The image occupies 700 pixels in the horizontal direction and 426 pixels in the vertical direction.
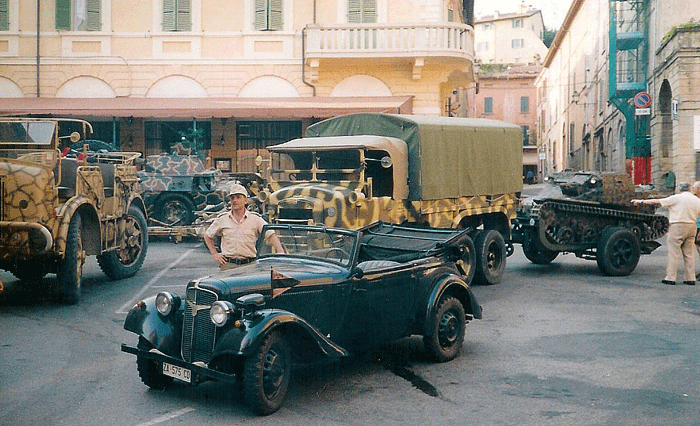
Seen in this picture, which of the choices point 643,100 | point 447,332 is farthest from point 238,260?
point 643,100

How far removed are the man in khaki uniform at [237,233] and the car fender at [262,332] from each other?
187 cm

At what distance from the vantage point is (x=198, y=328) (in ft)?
19.9

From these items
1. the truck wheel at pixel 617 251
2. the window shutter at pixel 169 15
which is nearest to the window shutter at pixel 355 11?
the window shutter at pixel 169 15

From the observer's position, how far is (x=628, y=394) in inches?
255

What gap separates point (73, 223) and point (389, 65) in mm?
16970

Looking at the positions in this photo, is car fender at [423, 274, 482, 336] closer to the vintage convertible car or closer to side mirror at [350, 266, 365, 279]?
the vintage convertible car

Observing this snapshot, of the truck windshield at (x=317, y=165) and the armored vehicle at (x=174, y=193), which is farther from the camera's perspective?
the armored vehicle at (x=174, y=193)

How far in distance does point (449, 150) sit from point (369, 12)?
14988mm

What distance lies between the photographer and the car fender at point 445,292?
7.38 metres

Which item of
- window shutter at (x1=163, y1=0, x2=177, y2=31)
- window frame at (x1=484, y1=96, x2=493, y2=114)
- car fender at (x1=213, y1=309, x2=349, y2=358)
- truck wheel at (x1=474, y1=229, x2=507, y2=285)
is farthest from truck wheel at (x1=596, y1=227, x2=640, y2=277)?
window frame at (x1=484, y1=96, x2=493, y2=114)

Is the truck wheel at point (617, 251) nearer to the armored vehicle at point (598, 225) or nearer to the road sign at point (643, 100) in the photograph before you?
the armored vehicle at point (598, 225)

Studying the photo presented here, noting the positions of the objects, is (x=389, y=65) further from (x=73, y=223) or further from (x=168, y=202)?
(x=73, y=223)

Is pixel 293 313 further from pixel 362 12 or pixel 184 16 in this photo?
pixel 184 16

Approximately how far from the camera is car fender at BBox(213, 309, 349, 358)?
18.6 feet
